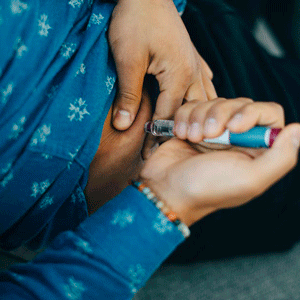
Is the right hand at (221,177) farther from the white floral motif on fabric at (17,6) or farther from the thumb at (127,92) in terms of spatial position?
the white floral motif on fabric at (17,6)

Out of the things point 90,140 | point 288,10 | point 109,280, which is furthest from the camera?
point 288,10

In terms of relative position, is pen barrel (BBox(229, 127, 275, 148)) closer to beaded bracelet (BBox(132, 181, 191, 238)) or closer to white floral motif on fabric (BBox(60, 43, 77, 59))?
beaded bracelet (BBox(132, 181, 191, 238))

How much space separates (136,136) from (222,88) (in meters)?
0.30

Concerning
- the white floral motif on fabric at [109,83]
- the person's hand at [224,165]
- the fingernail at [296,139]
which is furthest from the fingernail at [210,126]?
the white floral motif on fabric at [109,83]

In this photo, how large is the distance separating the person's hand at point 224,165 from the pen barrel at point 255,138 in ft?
0.04

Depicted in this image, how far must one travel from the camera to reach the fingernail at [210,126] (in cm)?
42

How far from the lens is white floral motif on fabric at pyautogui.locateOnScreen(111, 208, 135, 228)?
44 centimetres

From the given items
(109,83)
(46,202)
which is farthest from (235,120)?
(46,202)

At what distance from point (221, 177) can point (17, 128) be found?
31 cm

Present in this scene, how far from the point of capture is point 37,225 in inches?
23.1

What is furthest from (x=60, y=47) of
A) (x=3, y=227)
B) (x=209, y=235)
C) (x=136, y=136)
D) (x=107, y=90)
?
(x=209, y=235)

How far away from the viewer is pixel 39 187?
51 centimetres

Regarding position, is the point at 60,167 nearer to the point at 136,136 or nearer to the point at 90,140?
the point at 90,140

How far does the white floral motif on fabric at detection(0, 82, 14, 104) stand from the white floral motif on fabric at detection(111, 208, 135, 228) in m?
0.23
